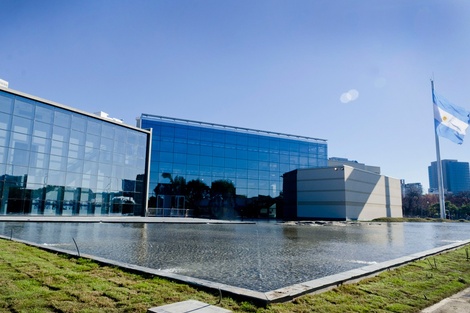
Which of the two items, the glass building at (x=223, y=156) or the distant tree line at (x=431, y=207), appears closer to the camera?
the glass building at (x=223, y=156)

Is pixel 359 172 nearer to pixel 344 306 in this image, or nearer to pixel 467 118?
Answer: pixel 467 118

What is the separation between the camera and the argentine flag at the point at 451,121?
5103 centimetres

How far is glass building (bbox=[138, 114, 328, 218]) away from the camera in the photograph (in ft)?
169

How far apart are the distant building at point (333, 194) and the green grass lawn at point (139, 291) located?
4389 cm

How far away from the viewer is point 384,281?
23.7 feet

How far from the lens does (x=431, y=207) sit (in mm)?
96500

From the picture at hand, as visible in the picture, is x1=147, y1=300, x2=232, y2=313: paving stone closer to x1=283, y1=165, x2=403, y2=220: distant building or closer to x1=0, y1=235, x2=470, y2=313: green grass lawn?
x1=0, y1=235, x2=470, y2=313: green grass lawn

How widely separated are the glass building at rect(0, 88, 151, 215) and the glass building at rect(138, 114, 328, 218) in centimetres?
433

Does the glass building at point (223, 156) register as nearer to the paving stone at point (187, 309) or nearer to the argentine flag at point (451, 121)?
the argentine flag at point (451, 121)

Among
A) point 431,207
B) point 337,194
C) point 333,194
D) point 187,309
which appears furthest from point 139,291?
point 431,207

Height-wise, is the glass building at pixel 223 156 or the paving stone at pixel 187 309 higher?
the glass building at pixel 223 156

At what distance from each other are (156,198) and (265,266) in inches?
1691

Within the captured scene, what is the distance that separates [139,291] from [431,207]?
4237 inches

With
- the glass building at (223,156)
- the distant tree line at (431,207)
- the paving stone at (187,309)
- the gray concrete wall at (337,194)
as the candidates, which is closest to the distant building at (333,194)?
the gray concrete wall at (337,194)
